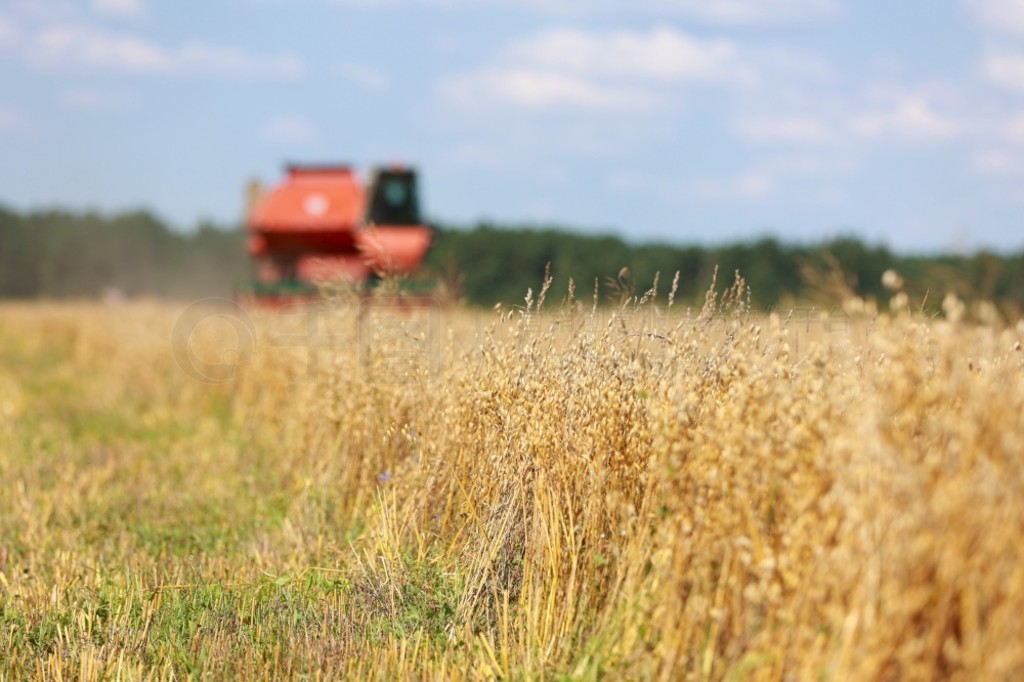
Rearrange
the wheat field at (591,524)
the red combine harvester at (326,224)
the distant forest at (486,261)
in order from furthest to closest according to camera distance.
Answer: the distant forest at (486,261), the red combine harvester at (326,224), the wheat field at (591,524)

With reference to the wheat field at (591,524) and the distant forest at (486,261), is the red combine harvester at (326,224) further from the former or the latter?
the wheat field at (591,524)

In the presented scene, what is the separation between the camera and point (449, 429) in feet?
15.8

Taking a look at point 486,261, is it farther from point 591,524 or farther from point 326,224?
point 591,524

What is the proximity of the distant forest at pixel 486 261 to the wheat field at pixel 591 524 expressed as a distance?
23.7ft

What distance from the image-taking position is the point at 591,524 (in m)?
3.71

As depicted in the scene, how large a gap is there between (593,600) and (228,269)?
5039 cm

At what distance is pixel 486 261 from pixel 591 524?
40.1 meters

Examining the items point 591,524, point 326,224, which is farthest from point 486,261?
point 591,524

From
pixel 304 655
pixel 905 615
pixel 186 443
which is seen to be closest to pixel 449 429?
pixel 304 655

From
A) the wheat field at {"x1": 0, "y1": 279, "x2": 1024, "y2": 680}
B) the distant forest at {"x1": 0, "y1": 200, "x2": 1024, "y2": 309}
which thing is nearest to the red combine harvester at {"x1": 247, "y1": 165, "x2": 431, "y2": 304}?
the distant forest at {"x1": 0, "y1": 200, "x2": 1024, "y2": 309}

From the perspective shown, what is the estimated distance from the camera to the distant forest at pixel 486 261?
3456 cm

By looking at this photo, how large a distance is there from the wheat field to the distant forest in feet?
23.7

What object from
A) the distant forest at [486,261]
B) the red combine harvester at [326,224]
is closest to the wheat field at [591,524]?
the distant forest at [486,261]

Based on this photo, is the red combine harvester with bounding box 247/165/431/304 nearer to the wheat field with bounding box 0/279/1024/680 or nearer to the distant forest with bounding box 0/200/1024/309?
the distant forest with bounding box 0/200/1024/309
